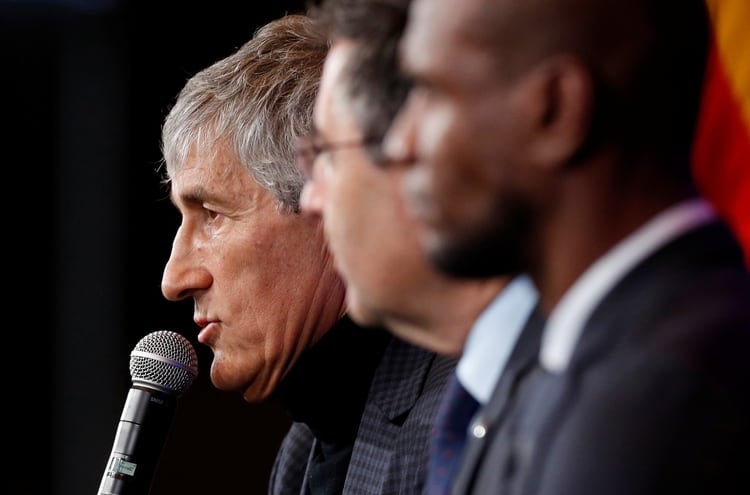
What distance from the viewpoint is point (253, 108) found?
1979 mm

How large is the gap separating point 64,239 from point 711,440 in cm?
273

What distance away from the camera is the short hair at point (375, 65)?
0.95 meters

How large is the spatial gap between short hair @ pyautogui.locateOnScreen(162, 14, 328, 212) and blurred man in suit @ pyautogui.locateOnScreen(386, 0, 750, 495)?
1.08 metres

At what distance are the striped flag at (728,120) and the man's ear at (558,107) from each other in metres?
0.69

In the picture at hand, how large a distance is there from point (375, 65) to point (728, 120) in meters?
0.74

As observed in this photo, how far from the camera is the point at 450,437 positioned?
1.13 metres

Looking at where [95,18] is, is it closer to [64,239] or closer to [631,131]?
[64,239]

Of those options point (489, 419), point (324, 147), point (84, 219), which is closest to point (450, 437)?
point (489, 419)

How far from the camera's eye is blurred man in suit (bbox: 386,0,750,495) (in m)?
0.80

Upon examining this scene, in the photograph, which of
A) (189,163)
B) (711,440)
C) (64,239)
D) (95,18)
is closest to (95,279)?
(64,239)

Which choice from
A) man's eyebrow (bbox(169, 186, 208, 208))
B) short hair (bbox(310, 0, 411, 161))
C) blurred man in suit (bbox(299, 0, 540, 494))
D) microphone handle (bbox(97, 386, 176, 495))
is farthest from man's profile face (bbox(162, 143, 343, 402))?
short hair (bbox(310, 0, 411, 161))

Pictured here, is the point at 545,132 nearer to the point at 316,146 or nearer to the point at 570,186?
the point at 570,186

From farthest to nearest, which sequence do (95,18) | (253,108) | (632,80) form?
1. (95,18)
2. (253,108)
3. (632,80)

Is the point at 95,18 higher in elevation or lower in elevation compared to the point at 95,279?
higher
